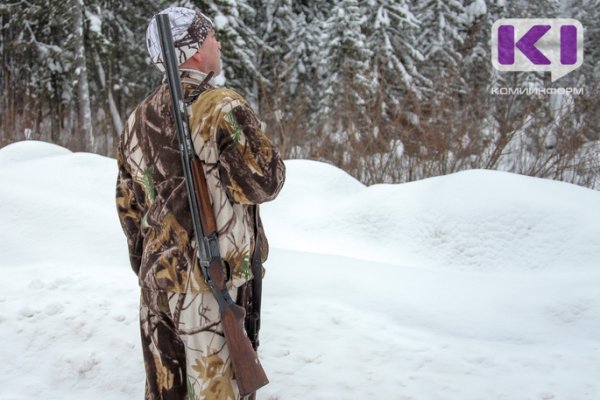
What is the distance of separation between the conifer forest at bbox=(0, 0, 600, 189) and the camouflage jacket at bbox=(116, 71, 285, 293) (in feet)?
20.9

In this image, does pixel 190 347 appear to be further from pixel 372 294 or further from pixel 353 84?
pixel 353 84

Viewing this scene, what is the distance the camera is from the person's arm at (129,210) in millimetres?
1929

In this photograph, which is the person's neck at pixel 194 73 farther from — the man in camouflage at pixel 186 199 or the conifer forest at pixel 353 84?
the conifer forest at pixel 353 84

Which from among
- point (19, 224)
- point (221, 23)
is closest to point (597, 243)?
point (19, 224)

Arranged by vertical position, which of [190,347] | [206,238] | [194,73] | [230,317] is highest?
[194,73]

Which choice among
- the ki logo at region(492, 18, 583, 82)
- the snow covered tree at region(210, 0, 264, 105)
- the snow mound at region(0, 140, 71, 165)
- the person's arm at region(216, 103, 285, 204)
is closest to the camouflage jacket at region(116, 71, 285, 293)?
the person's arm at region(216, 103, 285, 204)

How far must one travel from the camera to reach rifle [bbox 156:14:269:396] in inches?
63.8

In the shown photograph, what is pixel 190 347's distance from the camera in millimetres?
1721

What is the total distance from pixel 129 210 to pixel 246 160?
1.97 feet

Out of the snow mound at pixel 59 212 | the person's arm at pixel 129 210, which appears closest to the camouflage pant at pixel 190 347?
the person's arm at pixel 129 210

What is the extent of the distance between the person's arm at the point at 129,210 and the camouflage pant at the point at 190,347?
0.69 ft

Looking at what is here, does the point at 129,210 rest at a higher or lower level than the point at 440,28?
lower

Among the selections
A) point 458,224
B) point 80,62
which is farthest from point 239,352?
point 80,62

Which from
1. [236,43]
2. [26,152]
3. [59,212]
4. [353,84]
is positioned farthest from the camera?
[236,43]
